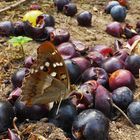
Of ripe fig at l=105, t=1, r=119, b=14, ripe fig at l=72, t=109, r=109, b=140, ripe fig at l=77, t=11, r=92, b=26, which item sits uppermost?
ripe fig at l=72, t=109, r=109, b=140

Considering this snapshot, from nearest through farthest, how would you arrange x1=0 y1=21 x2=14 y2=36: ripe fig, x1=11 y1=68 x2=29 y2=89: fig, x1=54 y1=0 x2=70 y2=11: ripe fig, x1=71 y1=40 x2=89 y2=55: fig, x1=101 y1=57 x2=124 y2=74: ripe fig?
x1=11 y1=68 x2=29 y2=89: fig
x1=101 y1=57 x2=124 y2=74: ripe fig
x1=71 y1=40 x2=89 y2=55: fig
x1=0 y1=21 x2=14 y2=36: ripe fig
x1=54 y1=0 x2=70 y2=11: ripe fig

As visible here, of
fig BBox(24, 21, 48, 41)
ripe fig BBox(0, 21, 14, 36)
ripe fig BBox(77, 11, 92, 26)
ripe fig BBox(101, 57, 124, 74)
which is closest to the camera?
ripe fig BBox(101, 57, 124, 74)

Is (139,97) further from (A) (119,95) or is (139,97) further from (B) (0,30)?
(B) (0,30)

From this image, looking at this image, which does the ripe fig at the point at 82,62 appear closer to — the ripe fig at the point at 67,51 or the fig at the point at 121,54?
the ripe fig at the point at 67,51

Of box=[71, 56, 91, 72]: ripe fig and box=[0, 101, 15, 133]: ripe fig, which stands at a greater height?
box=[0, 101, 15, 133]: ripe fig

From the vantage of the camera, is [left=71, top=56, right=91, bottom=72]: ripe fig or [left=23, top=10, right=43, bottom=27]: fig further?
[left=23, top=10, right=43, bottom=27]: fig

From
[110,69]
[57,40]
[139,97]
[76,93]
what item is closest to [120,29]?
[57,40]

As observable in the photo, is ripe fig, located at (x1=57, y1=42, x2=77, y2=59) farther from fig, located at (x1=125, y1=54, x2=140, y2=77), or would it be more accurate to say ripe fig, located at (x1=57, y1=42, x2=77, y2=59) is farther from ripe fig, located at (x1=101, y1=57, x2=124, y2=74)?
fig, located at (x1=125, y1=54, x2=140, y2=77)

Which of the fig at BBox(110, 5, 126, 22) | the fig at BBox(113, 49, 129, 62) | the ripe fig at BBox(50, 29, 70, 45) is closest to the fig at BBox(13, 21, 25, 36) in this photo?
the ripe fig at BBox(50, 29, 70, 45)
